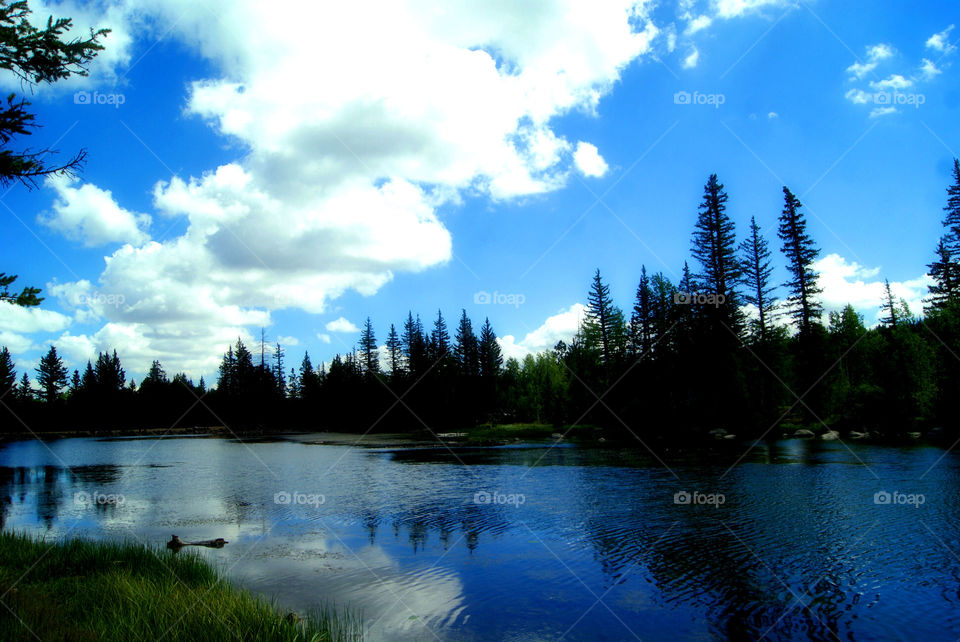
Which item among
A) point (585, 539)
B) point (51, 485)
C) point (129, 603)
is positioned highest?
point (129, 603)

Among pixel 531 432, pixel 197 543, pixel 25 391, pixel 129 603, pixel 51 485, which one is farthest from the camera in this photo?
pixel 25 391

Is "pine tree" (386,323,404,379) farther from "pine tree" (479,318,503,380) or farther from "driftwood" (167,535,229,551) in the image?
"driftwood" (167,535,229,551)

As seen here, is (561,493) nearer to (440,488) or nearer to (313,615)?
(440,488)

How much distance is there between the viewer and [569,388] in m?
95.4

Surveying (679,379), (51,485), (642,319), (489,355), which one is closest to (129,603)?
(51,485)

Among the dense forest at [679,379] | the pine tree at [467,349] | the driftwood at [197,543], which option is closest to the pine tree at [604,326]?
the dense forest at [679,379]

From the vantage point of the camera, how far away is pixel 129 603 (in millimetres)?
10484

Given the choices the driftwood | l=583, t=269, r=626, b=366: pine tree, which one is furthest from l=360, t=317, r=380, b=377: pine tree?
the driftwood

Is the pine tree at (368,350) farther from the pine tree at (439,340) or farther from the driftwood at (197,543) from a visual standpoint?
the driftwood at (197,543)

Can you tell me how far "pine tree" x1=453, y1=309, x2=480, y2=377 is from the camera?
5267 inches

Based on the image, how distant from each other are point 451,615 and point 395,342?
5442 inches

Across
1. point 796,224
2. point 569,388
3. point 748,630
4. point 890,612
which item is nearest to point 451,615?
point 748,630

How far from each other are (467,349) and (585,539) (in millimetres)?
116750

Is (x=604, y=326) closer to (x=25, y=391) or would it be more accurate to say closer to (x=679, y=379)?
(x=679, y=379)
